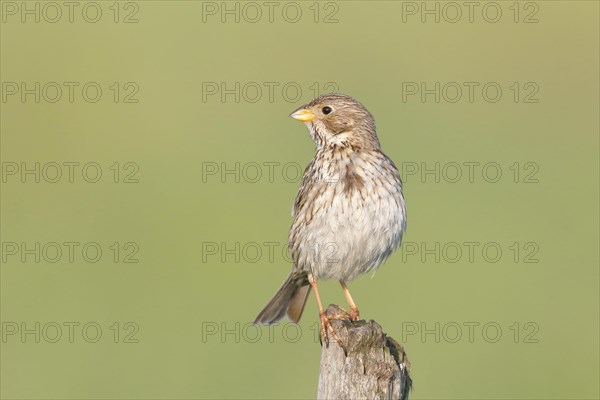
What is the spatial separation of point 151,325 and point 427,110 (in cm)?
639

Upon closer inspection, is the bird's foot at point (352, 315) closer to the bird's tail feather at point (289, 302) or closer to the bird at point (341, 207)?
the bird at point (341, 207)

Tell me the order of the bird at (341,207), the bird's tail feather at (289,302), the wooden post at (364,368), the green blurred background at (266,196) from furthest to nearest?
1. the green blurred background at (266,196)
2. the bird's tail feather at (289,302)
3. the bird at (341,207)
4. the wooden post at (364,368)

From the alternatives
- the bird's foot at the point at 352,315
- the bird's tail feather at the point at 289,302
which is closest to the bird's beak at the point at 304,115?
the bird's tail feather at the point at 289,302


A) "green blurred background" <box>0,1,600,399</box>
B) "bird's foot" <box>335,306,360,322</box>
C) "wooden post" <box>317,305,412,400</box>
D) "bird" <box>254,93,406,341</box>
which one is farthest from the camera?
"green blurred background" <box>0,1,600,399</box>

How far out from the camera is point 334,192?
788cm

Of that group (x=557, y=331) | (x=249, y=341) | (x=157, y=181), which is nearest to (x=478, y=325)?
(x=557, y=331)

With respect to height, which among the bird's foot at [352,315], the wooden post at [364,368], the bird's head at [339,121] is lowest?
the wooden post at [364,368]

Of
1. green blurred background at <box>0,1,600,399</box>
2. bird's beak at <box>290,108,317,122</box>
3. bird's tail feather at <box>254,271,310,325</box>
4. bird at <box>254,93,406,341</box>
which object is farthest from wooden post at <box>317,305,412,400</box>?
green blurred background at <box>0,1,600,399</box>

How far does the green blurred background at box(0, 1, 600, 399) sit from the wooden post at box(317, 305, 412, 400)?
496 centimetres

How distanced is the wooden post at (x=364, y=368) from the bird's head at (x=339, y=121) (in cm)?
276

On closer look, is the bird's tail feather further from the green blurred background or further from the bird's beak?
the green blurred background

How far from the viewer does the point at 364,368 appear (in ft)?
18.3

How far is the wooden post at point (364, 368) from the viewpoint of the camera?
217 inches

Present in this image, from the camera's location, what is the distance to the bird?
7.82 metres
